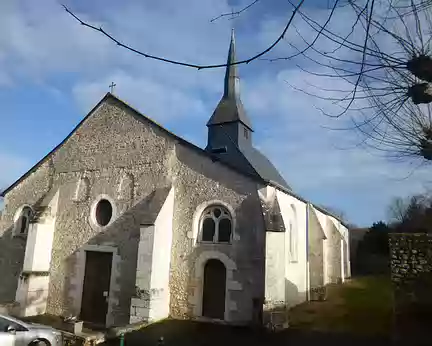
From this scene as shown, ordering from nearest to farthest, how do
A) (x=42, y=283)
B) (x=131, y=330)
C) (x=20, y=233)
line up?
(x=131, y=330)
(x=42, y=283)
(x=20, y=233)

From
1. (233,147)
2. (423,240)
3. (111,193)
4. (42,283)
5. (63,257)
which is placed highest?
(233,147)

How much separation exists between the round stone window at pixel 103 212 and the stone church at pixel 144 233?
34 millimetres

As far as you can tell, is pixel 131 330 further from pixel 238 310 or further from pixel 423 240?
pixel 423 240

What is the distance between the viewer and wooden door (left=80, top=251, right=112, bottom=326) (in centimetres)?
1055

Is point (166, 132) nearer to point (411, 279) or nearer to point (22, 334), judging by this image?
point (22, 334)

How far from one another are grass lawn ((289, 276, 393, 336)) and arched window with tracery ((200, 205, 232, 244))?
9.94ft

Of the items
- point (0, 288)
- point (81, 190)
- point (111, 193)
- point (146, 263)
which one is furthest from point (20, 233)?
point (146, 263)

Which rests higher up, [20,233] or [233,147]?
[233,147]

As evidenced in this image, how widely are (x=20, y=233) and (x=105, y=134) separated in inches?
206

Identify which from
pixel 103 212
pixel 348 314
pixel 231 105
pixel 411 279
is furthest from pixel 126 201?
pixel 231 105

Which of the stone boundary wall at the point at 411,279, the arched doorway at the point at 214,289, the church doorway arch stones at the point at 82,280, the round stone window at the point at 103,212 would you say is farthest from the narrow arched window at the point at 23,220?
the stone boundary wall at the point at 411,279

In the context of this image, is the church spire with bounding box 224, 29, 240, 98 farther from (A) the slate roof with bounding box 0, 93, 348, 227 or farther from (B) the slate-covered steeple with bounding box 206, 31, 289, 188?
(A) the slate roof with bounding box 0, 93, 348, 227

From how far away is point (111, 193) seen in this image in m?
11.4

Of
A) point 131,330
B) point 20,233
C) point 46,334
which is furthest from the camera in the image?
point 20,233
